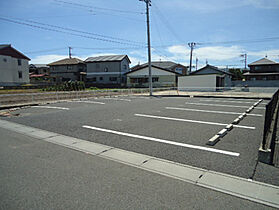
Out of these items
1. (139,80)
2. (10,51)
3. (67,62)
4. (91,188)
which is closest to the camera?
(91,188)

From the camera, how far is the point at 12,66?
121 feet

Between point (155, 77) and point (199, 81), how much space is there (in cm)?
1160

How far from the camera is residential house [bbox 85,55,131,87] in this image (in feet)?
140

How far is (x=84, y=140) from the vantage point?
534 cm

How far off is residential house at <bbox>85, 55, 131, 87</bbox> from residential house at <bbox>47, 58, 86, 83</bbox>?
10.4 ft

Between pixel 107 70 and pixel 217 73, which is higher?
pixel 107 70

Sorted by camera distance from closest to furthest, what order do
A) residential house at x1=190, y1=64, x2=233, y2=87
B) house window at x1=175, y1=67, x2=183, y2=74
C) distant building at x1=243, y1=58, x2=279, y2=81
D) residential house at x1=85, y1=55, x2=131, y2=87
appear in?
residential house at x1=190, y1=64, x2=233, y2=87 < distant building at x1=243, y1=58, x2=279, y2=81 < residential house at x1=85, y1=55, x2=131, y2=87 < house window at x1=175, y1=67, x2=183, y2=74

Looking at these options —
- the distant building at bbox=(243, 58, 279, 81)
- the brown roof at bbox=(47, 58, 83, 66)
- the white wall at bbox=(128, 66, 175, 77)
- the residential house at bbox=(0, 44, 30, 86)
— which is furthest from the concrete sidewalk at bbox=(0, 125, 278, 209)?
the distant building at bbox=(243, 58, 279, 81)

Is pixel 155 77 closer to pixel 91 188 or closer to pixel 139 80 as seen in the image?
pixel 139 80

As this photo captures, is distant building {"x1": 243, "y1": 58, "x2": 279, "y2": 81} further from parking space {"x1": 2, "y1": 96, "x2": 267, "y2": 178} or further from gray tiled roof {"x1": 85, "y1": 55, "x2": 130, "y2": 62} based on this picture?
→ parking space {"x1": 2, "y1": 96, "x2": 267, "y2": 178}

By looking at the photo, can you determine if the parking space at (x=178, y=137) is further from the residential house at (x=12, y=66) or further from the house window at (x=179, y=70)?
the house window at (x=179, y=70)

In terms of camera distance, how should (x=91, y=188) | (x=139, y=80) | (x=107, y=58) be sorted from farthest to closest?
(x=107, y=58)
(x=139, y=80)
(x=91, y=188)

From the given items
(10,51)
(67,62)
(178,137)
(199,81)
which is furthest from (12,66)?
(178,137)

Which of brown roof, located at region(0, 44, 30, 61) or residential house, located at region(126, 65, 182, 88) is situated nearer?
brown roof, located at region(0, 44, 30, 61)
